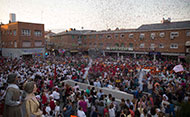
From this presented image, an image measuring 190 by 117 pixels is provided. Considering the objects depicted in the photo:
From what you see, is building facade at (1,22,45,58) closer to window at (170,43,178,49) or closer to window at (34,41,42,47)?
window at (34,41,42,47)

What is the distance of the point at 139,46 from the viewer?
33438 mm

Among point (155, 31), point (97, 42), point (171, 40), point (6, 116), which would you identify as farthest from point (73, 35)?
point (6, 116)

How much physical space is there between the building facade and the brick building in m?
12.2

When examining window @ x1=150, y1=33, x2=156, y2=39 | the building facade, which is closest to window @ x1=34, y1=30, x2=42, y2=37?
the building facade

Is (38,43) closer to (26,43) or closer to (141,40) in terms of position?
(26,43)

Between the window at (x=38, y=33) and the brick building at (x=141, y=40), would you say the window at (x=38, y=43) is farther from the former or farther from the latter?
the brick building at (x=141, y=40)

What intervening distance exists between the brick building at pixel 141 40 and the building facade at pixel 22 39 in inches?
480

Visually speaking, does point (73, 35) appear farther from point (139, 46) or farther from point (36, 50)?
point (139, 46)

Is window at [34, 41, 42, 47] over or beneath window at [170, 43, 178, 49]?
Answer: over

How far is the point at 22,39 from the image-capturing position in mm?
30766

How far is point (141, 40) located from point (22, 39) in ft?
89.8

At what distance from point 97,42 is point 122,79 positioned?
31135 mm

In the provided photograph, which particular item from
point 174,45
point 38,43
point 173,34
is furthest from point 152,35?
point 38,43

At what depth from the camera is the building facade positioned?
30.4 meters
